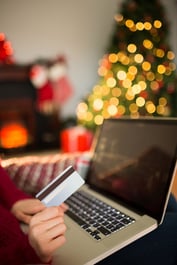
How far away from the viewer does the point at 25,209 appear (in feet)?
2.15

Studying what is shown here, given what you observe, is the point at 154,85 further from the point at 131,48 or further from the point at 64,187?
the point at 64,187

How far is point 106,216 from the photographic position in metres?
0.59

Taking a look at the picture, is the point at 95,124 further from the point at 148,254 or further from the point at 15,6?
the point at 148,254

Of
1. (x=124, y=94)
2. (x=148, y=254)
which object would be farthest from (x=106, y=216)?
(x=124, y=94)

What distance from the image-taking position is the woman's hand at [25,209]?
2.09ft

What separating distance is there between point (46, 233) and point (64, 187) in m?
0.08

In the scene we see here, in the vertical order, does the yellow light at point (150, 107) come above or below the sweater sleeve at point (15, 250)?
below

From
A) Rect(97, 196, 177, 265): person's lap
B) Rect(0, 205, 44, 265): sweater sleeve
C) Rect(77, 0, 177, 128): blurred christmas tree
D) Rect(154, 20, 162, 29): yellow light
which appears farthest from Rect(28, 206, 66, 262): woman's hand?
Rect(154, 20, 162, 29): yellow light

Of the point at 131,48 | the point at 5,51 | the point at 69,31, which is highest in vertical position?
the point at 69,31

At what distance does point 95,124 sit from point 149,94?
62 cm

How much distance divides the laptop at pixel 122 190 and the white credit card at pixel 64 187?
3.7 inches

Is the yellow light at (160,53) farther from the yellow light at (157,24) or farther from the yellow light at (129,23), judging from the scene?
the yellow light at (129,23)

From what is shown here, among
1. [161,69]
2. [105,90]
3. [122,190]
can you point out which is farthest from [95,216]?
[161,69]

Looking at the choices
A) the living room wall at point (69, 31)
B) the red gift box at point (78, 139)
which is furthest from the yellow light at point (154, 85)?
the red gift box at point (78, 139)
